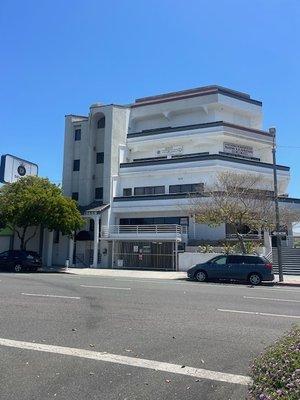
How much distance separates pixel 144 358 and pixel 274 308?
6.98 metres

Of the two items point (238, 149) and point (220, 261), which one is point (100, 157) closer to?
point (238, 149)

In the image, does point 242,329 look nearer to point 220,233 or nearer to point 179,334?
point 179,334

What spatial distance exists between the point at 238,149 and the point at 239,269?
2056 centimetres

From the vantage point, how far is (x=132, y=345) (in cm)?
759

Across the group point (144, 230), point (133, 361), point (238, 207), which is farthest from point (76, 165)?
point (133, 361)

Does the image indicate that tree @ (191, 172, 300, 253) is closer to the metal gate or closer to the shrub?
the metal gate

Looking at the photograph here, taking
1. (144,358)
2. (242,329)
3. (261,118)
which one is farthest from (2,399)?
(261,118)

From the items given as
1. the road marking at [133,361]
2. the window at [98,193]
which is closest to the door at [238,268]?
the road marking at [133,361]

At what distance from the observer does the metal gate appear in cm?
3441

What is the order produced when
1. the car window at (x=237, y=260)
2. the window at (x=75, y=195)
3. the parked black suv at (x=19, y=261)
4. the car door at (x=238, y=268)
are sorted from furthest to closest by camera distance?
the window at (x=75, y=195)
the parked black suv at (x=19, y=261)
the car window at (x=237, y=260)
the car door at (x=238, y=268)

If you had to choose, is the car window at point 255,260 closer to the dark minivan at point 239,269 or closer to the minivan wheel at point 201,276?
the dark minivan at point 239,269

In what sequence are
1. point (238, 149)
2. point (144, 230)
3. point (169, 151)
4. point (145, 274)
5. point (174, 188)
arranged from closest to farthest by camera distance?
point (145, 274) → point (144, 230) → point (174, 188) → point (238, 149) → point (169, 151)

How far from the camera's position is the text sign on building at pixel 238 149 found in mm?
40844

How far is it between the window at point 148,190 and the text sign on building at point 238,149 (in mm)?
6955
